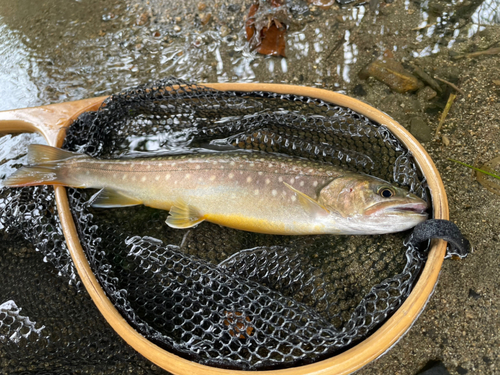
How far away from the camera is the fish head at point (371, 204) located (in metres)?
2.27

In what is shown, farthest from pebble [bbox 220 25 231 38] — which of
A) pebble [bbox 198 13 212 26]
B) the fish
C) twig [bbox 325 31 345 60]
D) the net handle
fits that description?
the fish

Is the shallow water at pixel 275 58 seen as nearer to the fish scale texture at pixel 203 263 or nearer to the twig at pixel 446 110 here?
the twig at pixel 446 110

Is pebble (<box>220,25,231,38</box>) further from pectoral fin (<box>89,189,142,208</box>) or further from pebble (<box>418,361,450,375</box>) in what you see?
pebble (<box>418,361,450,375</box>)

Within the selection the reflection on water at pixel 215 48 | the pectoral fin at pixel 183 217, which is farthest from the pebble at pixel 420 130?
the pectoral fin at pixel 183 217

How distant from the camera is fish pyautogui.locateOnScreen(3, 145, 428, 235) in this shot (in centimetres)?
234

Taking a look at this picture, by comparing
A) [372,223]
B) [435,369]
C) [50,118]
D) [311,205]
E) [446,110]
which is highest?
[50,118]

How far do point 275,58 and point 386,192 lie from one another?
216 cm

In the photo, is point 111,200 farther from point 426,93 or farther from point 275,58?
point 426,93

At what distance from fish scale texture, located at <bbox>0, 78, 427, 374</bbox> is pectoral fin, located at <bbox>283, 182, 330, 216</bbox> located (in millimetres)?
260

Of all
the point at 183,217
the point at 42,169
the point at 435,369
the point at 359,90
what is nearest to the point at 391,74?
the point at 359,90

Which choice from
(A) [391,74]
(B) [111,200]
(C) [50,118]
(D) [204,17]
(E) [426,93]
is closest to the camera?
(B) [111,200]

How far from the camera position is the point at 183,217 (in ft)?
8.29

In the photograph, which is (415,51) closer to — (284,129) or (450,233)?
(284,129)

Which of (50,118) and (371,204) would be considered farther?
(50,118)
